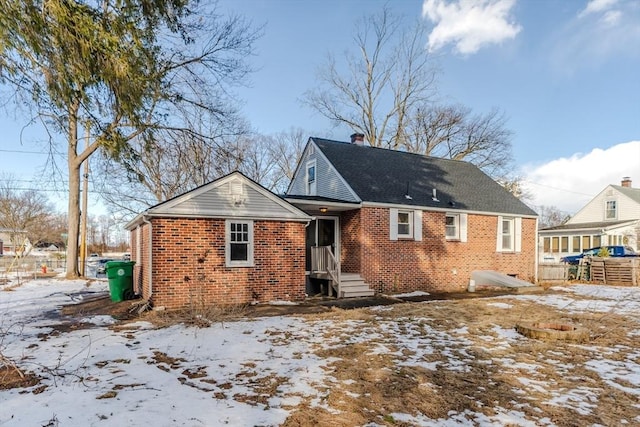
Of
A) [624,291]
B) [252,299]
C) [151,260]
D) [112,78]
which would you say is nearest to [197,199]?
[151,260]

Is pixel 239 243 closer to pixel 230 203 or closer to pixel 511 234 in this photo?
pixel 230 203

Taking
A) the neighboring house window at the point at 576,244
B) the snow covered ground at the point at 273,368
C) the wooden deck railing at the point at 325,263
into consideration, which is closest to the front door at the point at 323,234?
the wooden deck railing at the point at 325,263

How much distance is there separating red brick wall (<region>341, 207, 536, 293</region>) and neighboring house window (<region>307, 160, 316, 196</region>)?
263 cm

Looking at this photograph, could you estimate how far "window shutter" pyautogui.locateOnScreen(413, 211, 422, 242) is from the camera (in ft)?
46.7

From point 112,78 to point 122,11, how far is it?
2.97 feet

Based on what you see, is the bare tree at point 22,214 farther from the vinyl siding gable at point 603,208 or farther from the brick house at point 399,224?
the vinyl siding gable at point 603,208

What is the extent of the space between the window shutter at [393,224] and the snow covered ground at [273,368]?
4.90 m

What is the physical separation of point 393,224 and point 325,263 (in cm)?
290

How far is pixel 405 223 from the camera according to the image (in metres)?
14.3

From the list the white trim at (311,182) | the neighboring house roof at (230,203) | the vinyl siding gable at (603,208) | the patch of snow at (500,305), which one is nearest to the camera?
the neighboring house roof at (230,203)

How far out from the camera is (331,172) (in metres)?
14.8

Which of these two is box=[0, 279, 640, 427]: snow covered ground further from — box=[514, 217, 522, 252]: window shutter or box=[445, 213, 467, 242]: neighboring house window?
box=[514, 217, 522, 252]: window shutter

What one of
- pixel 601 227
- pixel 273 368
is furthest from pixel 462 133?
pixel 273 368

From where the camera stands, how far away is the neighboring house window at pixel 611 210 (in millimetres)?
32125
